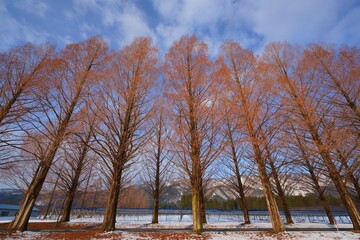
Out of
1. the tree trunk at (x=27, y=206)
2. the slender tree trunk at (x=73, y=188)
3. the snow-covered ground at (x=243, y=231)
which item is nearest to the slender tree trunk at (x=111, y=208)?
the snow-covered ground at (x=243, y=231)

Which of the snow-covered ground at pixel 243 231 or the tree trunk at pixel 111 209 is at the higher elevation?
the tree trunk at pixel 111 209

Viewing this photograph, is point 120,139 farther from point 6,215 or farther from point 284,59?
point 6,215

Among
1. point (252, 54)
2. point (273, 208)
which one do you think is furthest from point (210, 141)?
point (252, 54)

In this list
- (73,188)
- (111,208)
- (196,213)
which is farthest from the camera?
(73,188)

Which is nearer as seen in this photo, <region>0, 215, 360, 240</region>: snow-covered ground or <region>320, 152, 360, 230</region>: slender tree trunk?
<region>0, 215, 360, 240</region>: snow-covered ground

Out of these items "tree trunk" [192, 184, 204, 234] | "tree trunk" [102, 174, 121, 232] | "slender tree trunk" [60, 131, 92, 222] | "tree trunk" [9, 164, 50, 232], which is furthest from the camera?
"slender tree trunk" [60, 131, 92, 222]

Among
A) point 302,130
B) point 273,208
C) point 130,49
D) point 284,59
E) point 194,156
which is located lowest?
point 273,208

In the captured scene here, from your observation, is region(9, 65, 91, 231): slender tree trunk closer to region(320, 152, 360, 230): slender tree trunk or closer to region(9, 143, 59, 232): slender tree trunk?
region(9, 143, 59, 232): slender tree trunk

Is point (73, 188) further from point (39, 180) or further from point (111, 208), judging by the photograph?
point (111, 208)

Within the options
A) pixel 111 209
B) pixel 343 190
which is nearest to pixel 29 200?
pixel 111 209

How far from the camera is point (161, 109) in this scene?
29.5 ft

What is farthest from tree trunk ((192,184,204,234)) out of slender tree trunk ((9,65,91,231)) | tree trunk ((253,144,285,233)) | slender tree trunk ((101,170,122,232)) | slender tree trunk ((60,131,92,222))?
slender tree trunk ((60,131,92,222))

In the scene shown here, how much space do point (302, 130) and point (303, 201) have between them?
52992mm

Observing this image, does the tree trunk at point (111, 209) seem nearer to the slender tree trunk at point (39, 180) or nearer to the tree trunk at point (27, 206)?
the slender tree trunk at point (39, 180)
